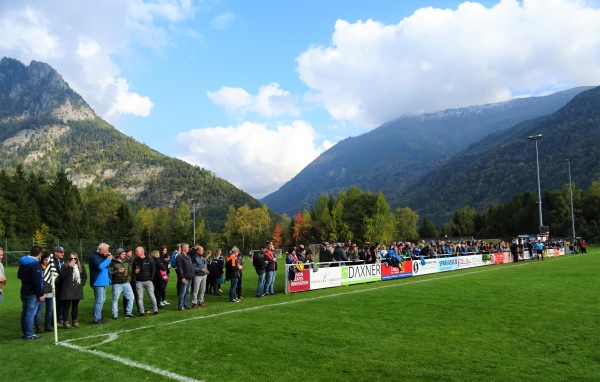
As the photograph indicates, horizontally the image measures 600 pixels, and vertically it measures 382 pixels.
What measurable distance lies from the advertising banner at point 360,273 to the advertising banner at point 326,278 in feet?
1.39

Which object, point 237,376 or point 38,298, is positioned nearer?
point 237,376

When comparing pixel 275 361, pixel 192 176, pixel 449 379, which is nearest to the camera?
pixel 449 379

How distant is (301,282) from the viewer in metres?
17.4

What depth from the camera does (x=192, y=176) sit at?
180 metres

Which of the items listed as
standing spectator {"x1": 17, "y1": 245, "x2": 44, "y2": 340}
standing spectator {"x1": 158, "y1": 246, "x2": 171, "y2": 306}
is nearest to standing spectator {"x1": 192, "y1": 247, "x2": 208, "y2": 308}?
standing spectator {"x1": 158, "y1": 246, "x2": 171, "y2": 306}

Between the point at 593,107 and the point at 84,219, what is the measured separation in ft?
539

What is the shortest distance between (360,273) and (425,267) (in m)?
6.38

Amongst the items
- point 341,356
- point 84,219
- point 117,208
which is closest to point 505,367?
point 341,356

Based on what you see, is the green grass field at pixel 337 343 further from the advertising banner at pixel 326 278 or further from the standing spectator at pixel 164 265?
the advertising banner at pixel 326 278

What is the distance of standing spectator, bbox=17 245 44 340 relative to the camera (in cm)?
931

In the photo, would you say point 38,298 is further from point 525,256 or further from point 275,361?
point 525,256

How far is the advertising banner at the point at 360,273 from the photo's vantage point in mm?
19609

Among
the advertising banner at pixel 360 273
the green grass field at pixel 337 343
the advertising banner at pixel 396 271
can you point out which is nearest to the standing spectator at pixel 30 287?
the green grass field at pixel 337 343

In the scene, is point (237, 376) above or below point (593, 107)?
below
